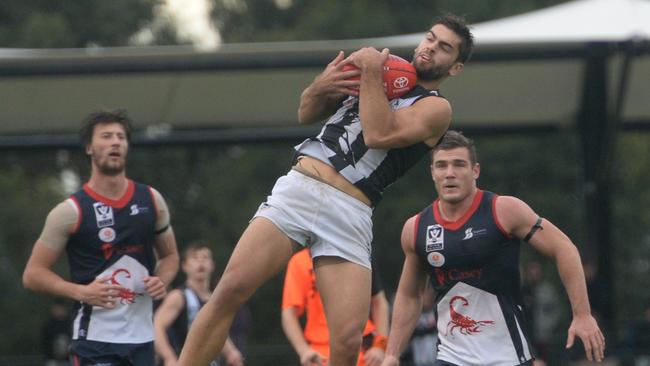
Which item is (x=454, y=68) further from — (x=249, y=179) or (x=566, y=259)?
(x=249, y=179)

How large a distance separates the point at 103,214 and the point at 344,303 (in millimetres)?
2006

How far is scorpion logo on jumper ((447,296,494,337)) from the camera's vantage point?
7.77 metres

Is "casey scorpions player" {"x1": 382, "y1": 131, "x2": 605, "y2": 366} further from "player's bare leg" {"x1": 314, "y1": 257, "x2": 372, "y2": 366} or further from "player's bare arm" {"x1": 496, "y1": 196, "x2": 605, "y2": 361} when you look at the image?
"player's bare leg" {"x1": 314, "y1": 257, "x2": 372, "y2": 366}

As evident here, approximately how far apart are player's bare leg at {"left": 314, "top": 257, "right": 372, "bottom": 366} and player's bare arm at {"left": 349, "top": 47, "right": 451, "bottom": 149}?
2.10 feet

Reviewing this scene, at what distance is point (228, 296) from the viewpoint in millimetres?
6793

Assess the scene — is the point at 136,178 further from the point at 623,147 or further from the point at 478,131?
the point at 478,131

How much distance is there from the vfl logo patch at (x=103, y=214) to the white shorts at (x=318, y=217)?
5.06 ft

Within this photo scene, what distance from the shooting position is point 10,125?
744 inches

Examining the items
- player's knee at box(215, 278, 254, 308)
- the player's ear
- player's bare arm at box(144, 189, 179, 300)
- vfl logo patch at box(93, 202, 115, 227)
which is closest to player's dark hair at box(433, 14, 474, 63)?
the player's ear

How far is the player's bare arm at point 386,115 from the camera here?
695cm

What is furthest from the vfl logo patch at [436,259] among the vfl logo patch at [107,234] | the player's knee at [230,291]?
the vfl logo patch at [107,234]

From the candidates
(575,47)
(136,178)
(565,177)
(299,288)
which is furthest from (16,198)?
(299,288)

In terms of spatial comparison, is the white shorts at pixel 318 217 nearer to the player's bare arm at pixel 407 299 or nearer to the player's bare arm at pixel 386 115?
the player's bare arm at pixel 386 115

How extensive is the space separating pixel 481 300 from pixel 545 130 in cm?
1120
